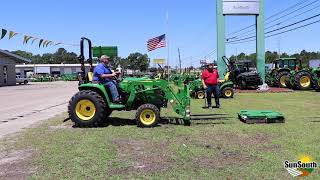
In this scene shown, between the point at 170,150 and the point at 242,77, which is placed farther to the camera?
the point at 242,77

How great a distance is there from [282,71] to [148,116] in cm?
2318

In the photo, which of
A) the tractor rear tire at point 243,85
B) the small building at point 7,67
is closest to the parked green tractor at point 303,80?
the tractor rear tire at point 243,85

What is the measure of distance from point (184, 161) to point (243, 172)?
3.75 feet

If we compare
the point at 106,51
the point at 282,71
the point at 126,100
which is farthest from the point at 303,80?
the point at 126,100

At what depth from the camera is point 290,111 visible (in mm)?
15227

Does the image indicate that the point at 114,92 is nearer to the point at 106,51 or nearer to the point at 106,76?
the point at 106,76

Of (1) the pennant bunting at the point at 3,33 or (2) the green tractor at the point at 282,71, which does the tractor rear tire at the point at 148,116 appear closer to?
(1) the pennant bunting at the point at 3,33

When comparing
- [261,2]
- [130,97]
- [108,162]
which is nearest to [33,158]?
[108,162]

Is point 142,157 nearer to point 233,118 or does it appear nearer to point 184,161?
point 184,161

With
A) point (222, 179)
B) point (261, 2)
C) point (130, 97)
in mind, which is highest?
point (261, 2)

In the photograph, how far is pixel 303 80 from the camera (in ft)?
95.6

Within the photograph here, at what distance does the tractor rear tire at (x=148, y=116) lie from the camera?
11.8 meters

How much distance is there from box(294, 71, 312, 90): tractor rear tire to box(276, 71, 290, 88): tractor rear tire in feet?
9.84

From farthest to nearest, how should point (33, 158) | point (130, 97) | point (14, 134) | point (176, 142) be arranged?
point (130, 97), point (14, 134), point (176, 142), point (33, 158)
